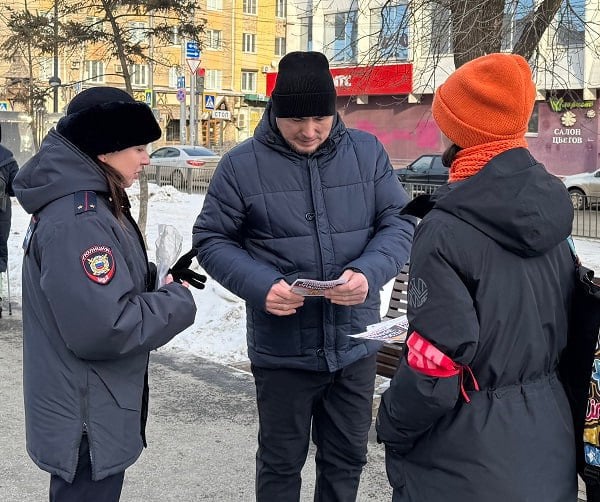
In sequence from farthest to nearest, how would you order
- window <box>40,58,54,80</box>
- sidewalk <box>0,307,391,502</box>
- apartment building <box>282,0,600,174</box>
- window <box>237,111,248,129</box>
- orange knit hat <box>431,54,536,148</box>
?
window <box>237,111,248,129</box> → window <box>40,58,54,80</box> → apartment building <box>282,0,600,174</box> → sidewalk <box>0,307,391,502</box> → orange knit hat <box>431,54,536,148</box>

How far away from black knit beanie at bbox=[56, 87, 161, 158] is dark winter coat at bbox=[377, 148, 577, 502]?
102 centimetres

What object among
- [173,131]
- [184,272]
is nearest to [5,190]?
[184,272]

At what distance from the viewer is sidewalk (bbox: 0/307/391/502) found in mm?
4195

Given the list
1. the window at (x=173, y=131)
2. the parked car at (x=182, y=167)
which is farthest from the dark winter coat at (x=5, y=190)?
the window at (x=173, y=131)

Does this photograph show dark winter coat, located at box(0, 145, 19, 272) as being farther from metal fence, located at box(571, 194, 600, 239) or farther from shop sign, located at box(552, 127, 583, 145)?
shop sign, located at box(552, 127, 583, 145)

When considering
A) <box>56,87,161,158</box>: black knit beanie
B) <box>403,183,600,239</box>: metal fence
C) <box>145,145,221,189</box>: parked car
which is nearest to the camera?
<box>56,87,161,158</box>: black knit beanie

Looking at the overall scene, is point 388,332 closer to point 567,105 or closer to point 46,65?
point 567,105

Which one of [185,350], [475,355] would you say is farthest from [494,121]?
[185,350]

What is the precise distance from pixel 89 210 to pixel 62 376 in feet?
1.72

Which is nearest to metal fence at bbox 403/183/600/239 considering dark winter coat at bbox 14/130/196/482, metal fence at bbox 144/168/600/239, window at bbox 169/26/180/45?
metal fence at bbox 144/168/600/239

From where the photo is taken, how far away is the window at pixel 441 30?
25.0 feet

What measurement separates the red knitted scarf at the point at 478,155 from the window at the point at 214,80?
186 feet

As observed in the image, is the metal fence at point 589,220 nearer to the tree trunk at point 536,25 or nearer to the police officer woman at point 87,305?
the tree trunk at point 536,25

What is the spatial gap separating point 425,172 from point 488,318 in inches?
848
